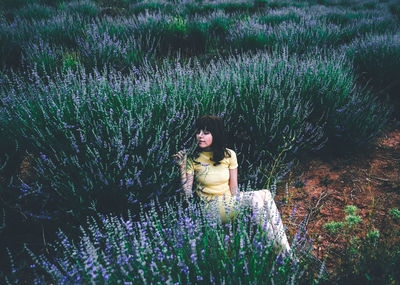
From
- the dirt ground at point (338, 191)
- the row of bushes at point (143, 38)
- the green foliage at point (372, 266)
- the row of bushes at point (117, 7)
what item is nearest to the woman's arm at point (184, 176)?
the dirt ground at point (338, 191)

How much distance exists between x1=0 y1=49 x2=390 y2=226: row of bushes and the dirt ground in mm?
187

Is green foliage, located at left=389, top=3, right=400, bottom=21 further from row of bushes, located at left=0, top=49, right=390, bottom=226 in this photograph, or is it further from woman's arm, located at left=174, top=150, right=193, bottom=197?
woman's arm, located at left=174, top=150, right=193, bottom=197

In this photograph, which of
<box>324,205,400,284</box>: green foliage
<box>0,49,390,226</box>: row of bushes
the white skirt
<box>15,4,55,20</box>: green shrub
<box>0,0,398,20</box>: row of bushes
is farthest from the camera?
<box>0,0,398,20</box>: row of bushes

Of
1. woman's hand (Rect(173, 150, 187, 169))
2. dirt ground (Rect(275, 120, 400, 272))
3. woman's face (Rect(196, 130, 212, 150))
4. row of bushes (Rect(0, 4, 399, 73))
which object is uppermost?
row of bushes (Rect(0, 4, 399, 73))

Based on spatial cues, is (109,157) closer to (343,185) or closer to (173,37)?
(343,185)

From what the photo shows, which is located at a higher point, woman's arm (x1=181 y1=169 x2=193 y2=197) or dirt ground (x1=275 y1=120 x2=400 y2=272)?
woman's arm (x1=181 y1=169 x2=193 y2=197)

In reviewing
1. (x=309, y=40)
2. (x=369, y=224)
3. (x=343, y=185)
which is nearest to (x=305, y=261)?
(x=369, y=224)

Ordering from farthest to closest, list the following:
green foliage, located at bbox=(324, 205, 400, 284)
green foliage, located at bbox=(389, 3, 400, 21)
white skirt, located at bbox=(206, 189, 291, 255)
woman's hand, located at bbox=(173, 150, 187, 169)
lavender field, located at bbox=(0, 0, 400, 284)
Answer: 1. green foliage, located at bbox=(389, 3, 400, 21)
2. woman's hand, located at bbox=(173, 150, 187, 169)
3. white skirt, located at bbox=(206, 189, 291, 255)
4. lavender field, located at bbox=(0, 0, 400, 284)
5. green foliage, located at bbox=(324, 205, 400, 284)

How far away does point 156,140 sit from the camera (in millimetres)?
1822

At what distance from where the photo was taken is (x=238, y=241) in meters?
1.33

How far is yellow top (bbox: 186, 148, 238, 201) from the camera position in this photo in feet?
6.38

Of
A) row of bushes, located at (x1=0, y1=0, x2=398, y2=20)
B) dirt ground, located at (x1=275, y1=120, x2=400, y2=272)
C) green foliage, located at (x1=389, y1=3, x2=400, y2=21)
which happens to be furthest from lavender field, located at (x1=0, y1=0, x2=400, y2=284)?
green foliage, located at (x1=389, y1=3, x2=400, y2=21)

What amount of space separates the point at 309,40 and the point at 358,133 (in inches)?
99.6

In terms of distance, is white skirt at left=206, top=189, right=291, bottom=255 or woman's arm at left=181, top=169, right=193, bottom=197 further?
woman's arm at left=181, top=169, right=193, bottom=197
